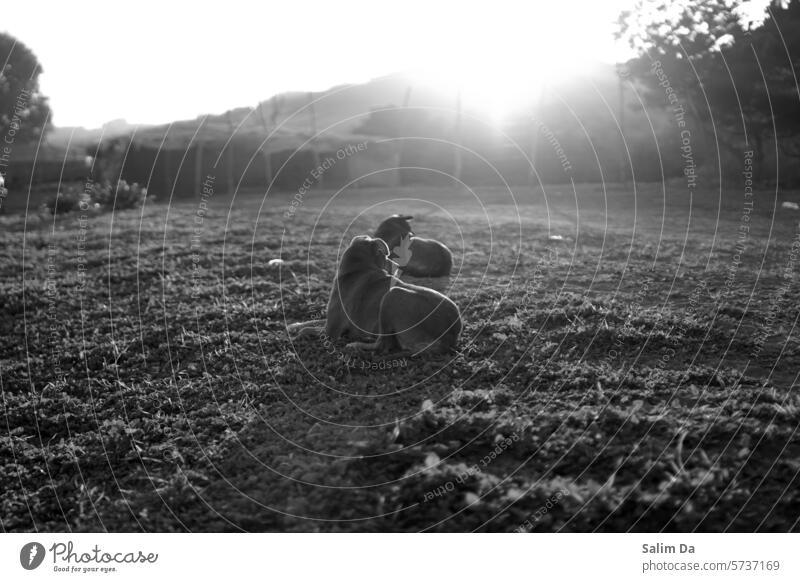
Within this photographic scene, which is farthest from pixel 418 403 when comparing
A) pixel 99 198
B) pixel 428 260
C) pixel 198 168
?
pixel 198 168

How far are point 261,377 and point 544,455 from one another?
3.30 m

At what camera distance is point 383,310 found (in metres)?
7.01

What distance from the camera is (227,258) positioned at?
526 inches

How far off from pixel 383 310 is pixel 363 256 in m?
0.68

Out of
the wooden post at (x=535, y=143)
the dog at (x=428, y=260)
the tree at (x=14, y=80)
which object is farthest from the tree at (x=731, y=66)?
the tree at (x=14, y=80)

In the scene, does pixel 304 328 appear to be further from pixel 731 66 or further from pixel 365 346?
pixel 731 66

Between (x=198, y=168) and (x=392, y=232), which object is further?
(x=198, y=168)

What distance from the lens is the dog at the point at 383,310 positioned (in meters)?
6.92

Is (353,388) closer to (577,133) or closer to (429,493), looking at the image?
(429,493)

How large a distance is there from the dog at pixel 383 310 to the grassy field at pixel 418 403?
0.24 metres

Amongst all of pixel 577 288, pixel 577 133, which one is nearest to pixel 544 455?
pixel 577 288

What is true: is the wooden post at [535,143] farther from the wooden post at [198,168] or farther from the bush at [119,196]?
the bush at [119,196]

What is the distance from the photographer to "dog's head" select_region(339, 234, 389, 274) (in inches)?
287

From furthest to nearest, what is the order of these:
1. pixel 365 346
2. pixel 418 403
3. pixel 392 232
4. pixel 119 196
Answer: pixel 119 196
pixel 392 232
pixel 365 346
pixel 418 403
